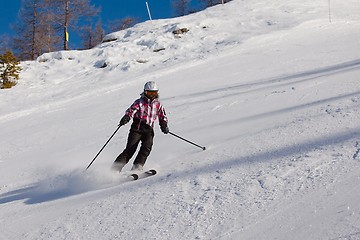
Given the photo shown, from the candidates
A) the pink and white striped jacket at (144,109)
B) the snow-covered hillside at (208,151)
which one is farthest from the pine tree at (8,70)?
the pink and white striped jacket at (144,109)

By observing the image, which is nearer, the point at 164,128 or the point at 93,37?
the point at 164,128

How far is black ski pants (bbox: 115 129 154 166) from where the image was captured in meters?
5.28

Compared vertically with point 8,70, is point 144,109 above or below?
below

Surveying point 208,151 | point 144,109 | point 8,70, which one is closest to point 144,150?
point 144,109

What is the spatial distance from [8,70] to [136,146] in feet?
46.0

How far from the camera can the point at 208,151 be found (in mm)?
5574

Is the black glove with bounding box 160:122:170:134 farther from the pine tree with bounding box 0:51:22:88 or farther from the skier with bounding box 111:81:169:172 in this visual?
the pine tree with bounding box 0:51:22:88

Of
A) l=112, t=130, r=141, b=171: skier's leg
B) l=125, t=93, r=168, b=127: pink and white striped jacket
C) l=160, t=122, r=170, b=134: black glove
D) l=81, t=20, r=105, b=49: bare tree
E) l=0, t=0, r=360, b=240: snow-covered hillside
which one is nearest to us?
l=0, t=0, r=360, b=240: snow-covered hillside

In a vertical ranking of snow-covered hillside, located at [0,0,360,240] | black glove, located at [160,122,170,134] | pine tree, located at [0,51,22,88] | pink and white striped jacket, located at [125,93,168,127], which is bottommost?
snow-covered hillside, located at [0,0,360,240]

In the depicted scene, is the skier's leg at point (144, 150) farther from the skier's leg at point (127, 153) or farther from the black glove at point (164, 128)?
the black glove at point (164, 128)

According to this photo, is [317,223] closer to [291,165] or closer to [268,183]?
[268,183]

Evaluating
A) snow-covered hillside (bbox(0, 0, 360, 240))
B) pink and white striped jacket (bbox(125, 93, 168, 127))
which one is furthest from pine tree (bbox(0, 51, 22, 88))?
pink and white striped jacket (bbox(125, 93, 168, 127))

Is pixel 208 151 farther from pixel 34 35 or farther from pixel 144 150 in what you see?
pixel 34 35

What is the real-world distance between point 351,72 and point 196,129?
4293 millimetres
